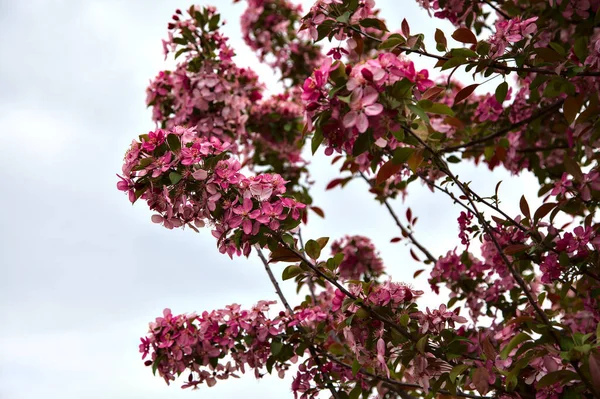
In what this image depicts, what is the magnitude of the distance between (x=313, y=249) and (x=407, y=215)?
1472 millimetres

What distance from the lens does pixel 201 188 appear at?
1.65 meters

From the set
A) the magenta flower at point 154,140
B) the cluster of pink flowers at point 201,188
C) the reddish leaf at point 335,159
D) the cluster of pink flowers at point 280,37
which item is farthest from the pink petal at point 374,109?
the cluster of pink flowers at point 280,37

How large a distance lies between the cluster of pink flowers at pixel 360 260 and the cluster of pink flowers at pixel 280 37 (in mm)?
1695

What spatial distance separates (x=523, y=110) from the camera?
3031 mm

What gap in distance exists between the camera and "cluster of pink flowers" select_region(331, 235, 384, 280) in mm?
4211

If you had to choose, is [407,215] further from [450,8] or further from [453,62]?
[453,62]

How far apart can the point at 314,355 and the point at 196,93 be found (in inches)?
67.8

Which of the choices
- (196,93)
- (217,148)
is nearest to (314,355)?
(217,148)

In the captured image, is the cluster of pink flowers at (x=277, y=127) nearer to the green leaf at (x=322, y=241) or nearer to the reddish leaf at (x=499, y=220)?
the reddish leaf at (x=499, y=220)

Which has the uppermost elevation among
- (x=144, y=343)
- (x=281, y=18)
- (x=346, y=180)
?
(x=281, y=18)

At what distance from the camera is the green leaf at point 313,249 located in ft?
5.65

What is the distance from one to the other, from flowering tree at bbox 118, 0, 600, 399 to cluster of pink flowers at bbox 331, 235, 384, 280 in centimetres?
115

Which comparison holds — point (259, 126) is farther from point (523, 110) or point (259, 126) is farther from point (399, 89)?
point (399, 89)

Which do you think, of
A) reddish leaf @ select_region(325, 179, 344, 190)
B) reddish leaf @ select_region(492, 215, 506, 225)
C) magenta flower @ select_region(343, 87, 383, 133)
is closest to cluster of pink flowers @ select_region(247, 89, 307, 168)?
reddish leaf @ select_region(325, 179, 344, 190)
